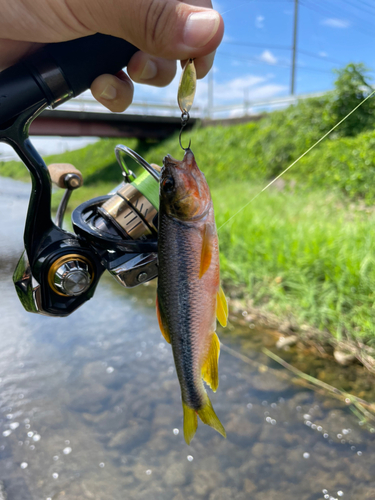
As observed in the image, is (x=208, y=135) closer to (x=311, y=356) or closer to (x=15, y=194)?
(x=311, y=356)

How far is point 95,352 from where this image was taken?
4.42 metres

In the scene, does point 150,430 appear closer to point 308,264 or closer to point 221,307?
point 308,264

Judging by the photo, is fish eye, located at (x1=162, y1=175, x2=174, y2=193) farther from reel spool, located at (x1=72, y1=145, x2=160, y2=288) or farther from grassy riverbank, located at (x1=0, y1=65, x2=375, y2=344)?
grassy riverbank, located at (x1=0, y1=65, x2=375, y2=344)

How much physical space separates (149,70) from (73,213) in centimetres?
72

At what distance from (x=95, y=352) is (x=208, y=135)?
10899 mm

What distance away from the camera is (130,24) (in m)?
1.16

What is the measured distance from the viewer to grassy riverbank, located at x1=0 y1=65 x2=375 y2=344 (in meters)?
3.77

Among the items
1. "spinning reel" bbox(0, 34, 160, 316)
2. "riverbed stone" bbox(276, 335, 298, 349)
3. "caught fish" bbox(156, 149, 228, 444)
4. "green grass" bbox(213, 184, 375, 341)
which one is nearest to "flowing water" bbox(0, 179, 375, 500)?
"riverbed stone" bbox(276, 335, 298, 349)

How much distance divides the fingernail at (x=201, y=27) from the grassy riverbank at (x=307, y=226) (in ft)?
2.50

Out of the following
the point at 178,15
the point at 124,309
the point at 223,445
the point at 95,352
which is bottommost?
the point at 124,309

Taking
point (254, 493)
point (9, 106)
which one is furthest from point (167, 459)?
point (9, 106)

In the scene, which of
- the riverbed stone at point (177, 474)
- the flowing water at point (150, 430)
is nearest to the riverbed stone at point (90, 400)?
the flowing water at point (150, 430)

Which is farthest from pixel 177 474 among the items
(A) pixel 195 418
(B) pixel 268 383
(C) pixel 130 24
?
(C) pixel 130 24

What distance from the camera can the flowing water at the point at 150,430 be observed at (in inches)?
113
